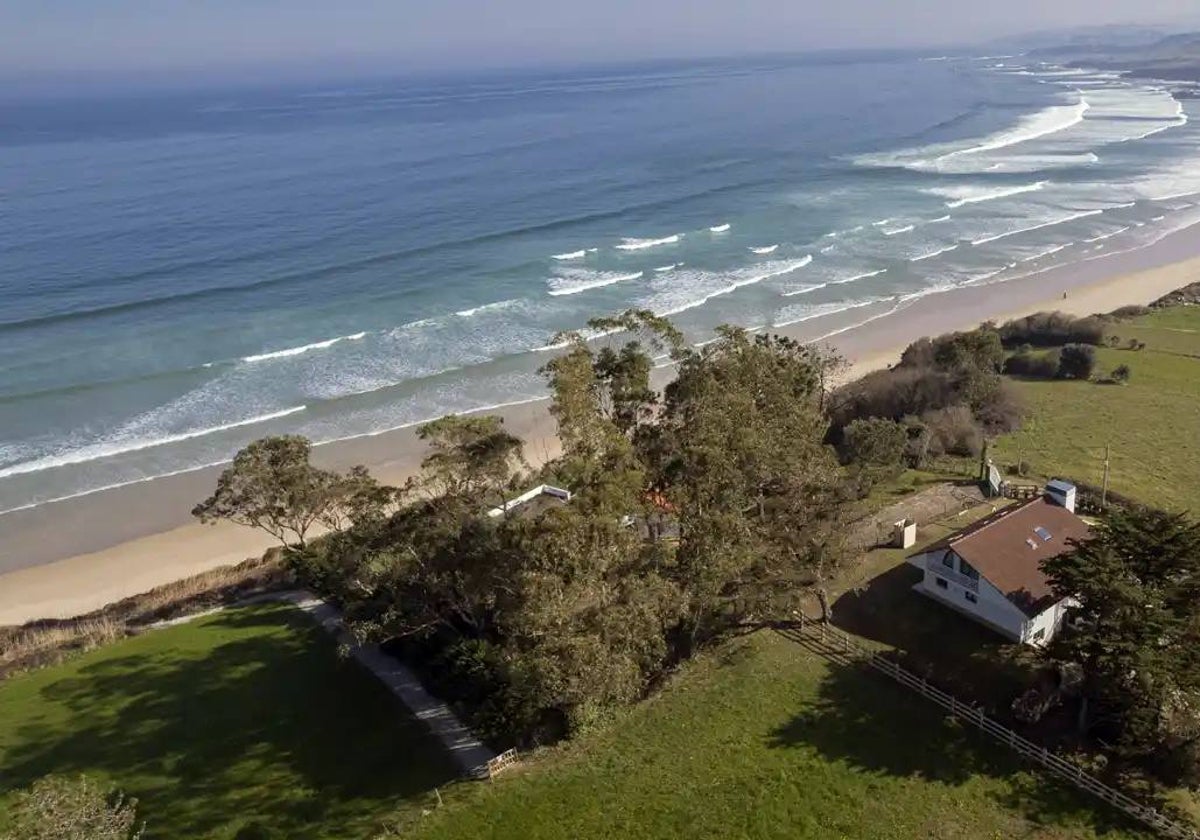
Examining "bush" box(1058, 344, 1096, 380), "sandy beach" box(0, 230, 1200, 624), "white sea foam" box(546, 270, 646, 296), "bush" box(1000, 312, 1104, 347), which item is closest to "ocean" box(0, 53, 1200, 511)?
"white sea foam" box(546, 270, 646, 296)

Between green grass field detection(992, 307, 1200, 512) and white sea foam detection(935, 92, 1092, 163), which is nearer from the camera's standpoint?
green grass field detection(992, 307, 1200, 512)

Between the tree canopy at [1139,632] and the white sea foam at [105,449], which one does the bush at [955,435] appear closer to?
the tree canopy at [1139,632]

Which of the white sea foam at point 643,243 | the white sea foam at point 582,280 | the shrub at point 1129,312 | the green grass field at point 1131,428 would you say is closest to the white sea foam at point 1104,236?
the shrub at point 1129,312

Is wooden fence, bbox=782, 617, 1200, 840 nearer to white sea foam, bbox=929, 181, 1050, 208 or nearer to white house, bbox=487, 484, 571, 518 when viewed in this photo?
white house, bbox=487, 484, 571, 518

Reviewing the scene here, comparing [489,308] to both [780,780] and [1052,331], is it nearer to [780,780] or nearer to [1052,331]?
[1052,331]

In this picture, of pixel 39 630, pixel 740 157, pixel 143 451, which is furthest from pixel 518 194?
A: pixel 39 630

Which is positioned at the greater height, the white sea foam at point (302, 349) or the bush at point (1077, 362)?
the white sea foam at point (302, 349)

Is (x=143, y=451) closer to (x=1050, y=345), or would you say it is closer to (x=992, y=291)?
(x=1050, y=345)
